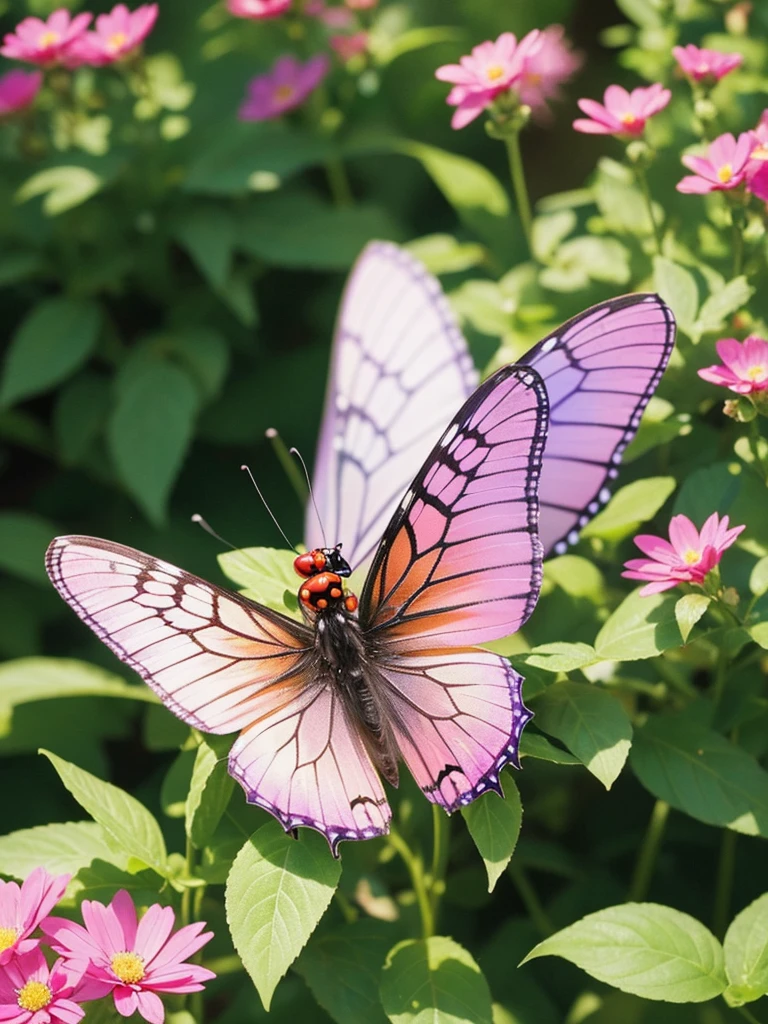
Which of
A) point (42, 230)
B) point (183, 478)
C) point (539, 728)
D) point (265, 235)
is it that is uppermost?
point (42, 230)

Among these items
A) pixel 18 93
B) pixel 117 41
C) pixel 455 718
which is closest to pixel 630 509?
pixel 455 718

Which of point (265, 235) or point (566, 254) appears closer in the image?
point (566, 254)

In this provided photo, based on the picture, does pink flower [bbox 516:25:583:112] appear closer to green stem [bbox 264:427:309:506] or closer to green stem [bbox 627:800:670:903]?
green stem [bbox 264:427:309:506]

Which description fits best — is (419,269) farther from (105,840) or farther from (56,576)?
(105,840)

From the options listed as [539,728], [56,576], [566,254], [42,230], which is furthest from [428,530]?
[42,230]

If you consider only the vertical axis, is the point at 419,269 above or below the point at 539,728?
above

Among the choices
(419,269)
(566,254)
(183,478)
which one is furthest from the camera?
(183,478)
